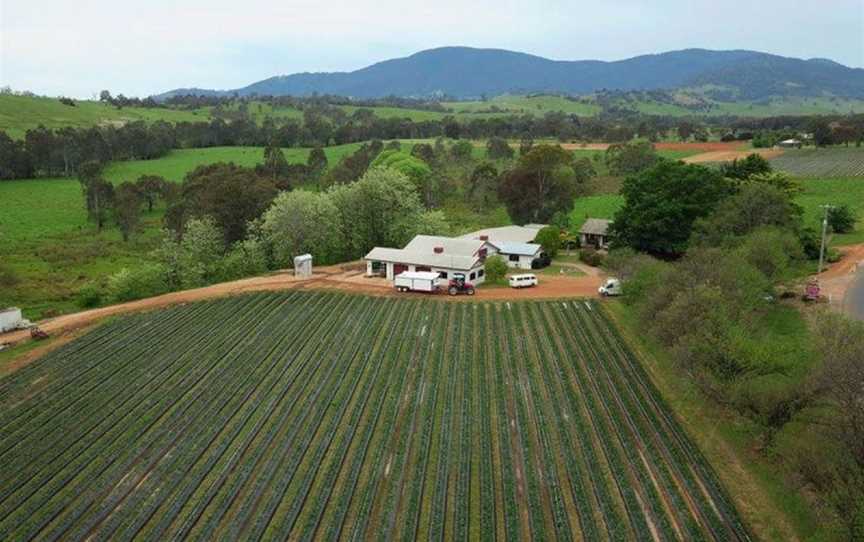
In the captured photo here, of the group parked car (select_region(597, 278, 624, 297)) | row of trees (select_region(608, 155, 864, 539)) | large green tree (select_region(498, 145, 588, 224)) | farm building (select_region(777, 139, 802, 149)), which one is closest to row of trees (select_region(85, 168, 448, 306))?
large green tree (select_region(498, 145, 588, 224))

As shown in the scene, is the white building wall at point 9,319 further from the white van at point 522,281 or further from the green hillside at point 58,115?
the green hillside at point 58,115

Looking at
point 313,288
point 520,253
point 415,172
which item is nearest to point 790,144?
point 415,172

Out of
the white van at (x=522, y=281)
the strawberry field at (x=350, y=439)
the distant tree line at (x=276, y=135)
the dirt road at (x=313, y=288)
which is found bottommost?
the strawberry field at (x=350, y=439)

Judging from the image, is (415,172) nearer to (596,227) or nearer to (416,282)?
(596,227)

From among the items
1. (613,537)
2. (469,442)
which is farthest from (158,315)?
(613,537)

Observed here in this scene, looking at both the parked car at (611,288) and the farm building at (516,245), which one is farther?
the farm building at (516,245)

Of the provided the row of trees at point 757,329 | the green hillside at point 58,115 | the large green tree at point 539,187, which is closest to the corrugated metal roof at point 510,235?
the large green tree at point 539,187
